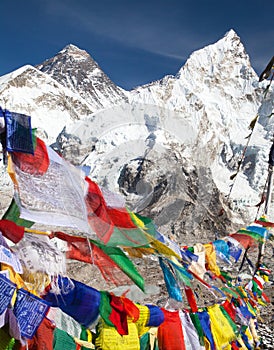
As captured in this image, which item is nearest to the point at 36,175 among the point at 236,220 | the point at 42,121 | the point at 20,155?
the point at 20,155

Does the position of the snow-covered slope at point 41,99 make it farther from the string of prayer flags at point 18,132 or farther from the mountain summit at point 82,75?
the string of prayer flags at point 18,132

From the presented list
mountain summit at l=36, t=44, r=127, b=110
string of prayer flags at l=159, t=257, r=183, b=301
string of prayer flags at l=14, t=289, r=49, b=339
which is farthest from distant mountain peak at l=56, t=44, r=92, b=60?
string of prayer flags at l=14, t=289, r=49, b=339

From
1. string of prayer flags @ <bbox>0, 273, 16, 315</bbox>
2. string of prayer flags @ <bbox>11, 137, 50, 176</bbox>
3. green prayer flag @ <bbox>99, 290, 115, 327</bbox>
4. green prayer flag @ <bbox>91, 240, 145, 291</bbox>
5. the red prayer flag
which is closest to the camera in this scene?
string of prayer flags @ <bbox>0, 273, 16, 315</bbox>

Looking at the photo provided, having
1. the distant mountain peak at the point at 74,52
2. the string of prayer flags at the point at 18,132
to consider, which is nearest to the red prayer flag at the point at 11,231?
the string of prayer flags at the point at 18,132

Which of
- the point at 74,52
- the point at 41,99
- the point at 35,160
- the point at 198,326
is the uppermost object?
the point at 74,52

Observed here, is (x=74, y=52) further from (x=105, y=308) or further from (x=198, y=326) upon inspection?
(x=105, y=308)

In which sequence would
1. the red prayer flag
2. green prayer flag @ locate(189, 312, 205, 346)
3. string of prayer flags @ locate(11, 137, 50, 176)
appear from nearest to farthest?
string of prayer flags @ locate(11, 137, 50, 176) → the red prayer flag → green prayer flag @ locate(189, 312, 205, 346)

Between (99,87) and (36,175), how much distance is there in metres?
67.7

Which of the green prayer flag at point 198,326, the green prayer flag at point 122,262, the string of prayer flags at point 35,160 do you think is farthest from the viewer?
the green prayer flag at point 198,326

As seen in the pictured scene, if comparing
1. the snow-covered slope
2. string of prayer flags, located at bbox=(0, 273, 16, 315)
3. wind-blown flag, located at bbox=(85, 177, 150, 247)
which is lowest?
string of prayer flags, located at bbox=(0, 273, 16, 315)

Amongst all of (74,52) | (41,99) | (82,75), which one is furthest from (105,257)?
(74,52)

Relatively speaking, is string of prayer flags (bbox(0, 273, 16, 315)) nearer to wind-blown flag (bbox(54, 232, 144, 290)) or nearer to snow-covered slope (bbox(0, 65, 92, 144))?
wind-blown flag (bbox(54, 232, 144, 290))

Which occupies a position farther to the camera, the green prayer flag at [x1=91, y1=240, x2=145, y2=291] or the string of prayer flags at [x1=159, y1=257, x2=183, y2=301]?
the string of prayer flags at [x1=159, y1=257, x2=183, y2=301]

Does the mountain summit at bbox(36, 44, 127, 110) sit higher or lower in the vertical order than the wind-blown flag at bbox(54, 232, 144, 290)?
higher
